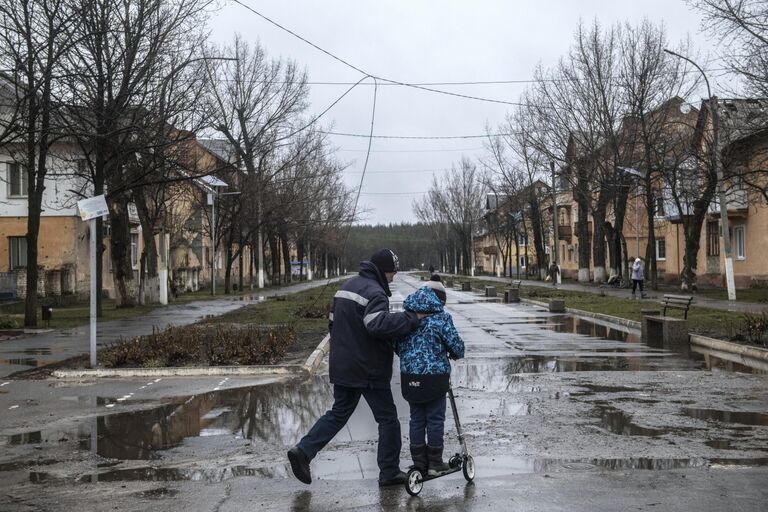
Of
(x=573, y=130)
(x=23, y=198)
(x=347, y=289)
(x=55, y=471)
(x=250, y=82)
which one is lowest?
(x=55, y=471)

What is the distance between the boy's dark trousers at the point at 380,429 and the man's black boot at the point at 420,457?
0.17m

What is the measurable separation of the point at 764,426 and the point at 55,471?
283 inches

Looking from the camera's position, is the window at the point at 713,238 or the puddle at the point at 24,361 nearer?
the puddle at the point at 24,361

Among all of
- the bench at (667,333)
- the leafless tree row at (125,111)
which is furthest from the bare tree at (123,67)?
the bench at (667,333)

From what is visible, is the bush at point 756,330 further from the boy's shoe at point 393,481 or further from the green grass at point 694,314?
the boy's shoe at point 393,481

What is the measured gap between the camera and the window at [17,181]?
4131cm

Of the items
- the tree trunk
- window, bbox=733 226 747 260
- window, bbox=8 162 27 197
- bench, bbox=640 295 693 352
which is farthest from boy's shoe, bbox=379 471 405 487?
window, bbox=733 226 747 260

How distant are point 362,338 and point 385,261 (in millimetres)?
685

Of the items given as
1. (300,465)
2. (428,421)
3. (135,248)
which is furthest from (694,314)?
(135,248)

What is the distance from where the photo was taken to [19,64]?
18.4 m

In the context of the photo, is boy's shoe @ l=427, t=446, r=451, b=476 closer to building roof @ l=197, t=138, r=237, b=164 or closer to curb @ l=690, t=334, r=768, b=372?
curb @ l=690, t=334, r=768, b=372

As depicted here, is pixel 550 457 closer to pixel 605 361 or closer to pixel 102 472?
pixel 102 472

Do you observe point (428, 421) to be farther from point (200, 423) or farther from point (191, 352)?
point (191, 352)

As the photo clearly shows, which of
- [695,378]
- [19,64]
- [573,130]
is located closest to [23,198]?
[19,64]
